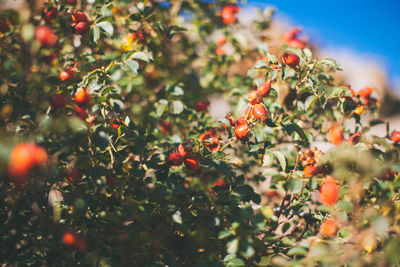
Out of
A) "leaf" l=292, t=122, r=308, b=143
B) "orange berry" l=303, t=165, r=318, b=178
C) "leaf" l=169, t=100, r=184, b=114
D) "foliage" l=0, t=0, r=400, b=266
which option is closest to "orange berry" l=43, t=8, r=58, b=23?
"foliage" l=0, t=0, r=400, b=266

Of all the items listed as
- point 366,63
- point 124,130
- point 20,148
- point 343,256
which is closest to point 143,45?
point 124,130

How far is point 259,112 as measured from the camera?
93 centimetres

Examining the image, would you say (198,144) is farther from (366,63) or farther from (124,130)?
(366,63)

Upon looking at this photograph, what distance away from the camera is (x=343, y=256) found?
2.54ft

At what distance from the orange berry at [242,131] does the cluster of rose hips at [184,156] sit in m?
0.17

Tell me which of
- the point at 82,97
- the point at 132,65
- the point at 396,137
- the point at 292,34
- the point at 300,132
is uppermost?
the point at 292,34

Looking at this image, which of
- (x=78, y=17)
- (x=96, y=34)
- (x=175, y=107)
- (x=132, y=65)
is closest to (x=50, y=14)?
(x=78, y=17)

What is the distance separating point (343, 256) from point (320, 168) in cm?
33

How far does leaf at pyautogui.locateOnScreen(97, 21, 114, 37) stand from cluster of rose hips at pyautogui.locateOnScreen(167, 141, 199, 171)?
54 centimetres

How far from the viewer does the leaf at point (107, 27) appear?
3.53 ft

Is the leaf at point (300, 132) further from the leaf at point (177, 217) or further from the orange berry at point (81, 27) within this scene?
the orange berry at point (81, 27)

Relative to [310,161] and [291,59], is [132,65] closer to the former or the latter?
[291,59]

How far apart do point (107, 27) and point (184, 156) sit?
0.60 m

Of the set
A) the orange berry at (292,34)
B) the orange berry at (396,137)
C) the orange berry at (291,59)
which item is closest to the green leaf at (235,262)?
the orange berry at (291,59)
